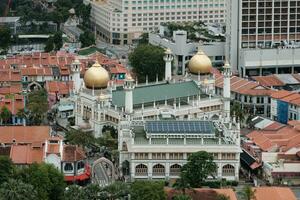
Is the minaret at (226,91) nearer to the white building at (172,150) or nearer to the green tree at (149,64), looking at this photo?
the white building at (172,150)

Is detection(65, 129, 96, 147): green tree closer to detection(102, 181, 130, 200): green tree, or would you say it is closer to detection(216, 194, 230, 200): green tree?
detection(102, 181, 130, 200): green tree

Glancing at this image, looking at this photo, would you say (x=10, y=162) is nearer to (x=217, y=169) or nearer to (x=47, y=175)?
(x=47, y=175)

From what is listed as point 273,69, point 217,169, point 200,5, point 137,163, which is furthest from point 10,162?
point 200,5

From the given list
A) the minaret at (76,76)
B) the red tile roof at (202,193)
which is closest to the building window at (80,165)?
the red tile roof at (202,193)

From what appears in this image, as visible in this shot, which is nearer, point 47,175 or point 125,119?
point 47,175

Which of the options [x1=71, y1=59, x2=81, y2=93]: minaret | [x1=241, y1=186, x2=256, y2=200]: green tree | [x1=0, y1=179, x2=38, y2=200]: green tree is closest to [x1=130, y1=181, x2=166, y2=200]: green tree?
[x1=241, y1=186, x2=256, y2=200]: green tree

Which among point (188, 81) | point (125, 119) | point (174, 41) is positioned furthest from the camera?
point (174, 41)
